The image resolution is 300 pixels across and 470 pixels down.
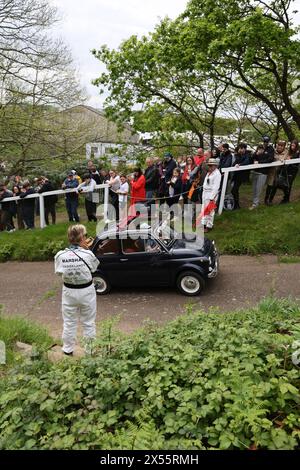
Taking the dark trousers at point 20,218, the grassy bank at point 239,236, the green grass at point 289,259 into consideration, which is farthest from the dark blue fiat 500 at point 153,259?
the dark trousers at point 20,218

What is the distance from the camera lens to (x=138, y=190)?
1267 cm

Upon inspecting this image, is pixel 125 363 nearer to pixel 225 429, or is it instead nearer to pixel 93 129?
pixel 225 429

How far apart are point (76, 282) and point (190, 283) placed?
12.0 ft

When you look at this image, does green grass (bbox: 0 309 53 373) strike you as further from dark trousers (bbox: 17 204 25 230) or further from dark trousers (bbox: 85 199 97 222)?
dark trousers (bbox: 17 204 25 230)

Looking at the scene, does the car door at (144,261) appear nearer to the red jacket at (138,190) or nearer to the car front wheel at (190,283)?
the car front wheel at (190,283)

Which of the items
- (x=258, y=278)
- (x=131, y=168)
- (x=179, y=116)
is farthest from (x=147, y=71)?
(x=258, y=278)

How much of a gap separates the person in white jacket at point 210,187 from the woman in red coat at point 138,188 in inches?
83.2

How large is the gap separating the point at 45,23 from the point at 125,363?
17159 millimetres

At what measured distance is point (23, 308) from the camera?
9195 mm

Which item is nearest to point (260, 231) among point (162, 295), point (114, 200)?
point (162, 295)

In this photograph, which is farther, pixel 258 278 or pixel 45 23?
pixel 45 23

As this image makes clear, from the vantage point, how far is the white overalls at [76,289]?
5.94 m

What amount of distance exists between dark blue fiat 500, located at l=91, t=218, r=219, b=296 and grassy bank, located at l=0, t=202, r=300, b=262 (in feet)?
6.63

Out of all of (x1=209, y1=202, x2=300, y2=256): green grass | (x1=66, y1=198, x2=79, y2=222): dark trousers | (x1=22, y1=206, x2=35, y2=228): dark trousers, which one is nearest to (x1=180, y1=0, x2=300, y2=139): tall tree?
(x1=209, y1=202, x2=300, y2=256): green grass
